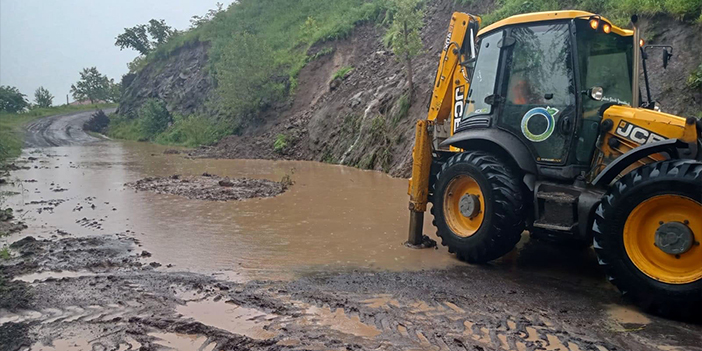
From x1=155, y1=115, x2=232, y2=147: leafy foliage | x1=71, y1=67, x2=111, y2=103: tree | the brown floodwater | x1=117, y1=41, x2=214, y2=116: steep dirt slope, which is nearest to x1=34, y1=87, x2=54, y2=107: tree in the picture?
x1=71, y1=67, x2=111, y2=103: tree

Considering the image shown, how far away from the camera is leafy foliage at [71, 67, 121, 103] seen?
68250 millimetres

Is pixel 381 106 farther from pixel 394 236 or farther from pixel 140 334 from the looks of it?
pixel 140 334

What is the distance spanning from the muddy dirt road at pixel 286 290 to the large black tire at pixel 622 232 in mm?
173

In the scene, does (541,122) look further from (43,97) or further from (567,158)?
(43,97)

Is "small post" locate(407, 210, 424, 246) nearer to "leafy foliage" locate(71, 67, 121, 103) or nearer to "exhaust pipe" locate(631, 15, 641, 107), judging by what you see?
"exhaust pipe" locate(631, 15, 641, 107)

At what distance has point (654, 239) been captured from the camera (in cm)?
431

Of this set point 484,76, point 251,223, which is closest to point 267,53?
point 251,223

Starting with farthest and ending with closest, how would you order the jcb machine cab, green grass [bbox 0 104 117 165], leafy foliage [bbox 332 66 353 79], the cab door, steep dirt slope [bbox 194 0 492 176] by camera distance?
leafy foliage [bbox 332 66 353 79] < green grass [bbox 0 104 117 165] < steep dirt slope [bbox 194 0 492 176] < the cab door < the jcb machine cab

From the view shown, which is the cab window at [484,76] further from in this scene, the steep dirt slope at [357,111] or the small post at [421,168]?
the steep dirt slope at [357,111]

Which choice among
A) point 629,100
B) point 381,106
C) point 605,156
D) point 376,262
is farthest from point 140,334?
Answer: point 381,106

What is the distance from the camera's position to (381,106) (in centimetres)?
1861

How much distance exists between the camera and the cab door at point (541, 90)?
210 inches

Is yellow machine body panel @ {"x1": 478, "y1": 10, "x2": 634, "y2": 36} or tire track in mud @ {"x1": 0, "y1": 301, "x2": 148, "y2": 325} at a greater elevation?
yellow machine body panel @ {"x1": 478, "y1": 10, "x2": 634, "y2": 36}

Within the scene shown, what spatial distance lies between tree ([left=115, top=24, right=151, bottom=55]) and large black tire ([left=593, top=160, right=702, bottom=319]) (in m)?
51.5
